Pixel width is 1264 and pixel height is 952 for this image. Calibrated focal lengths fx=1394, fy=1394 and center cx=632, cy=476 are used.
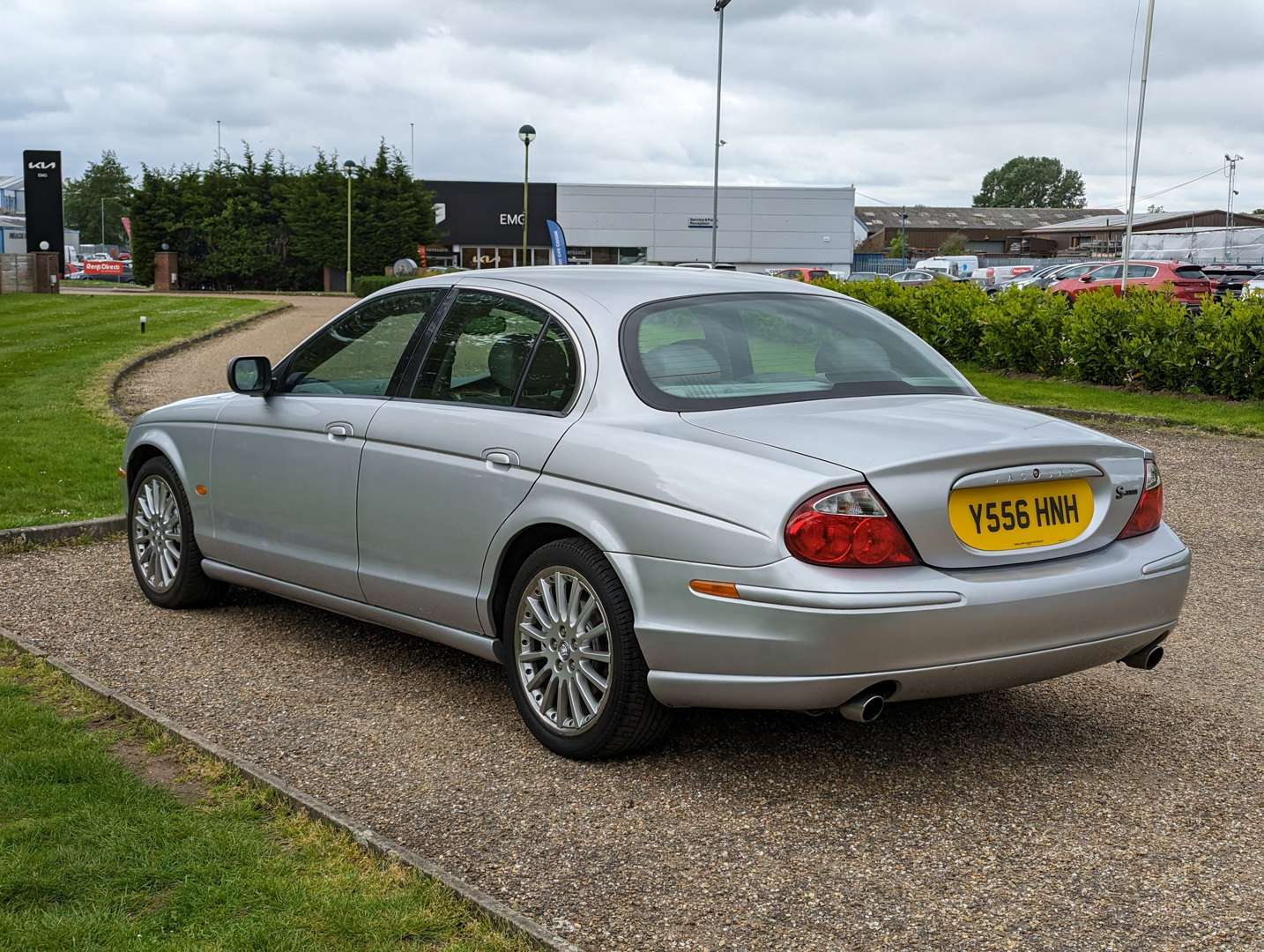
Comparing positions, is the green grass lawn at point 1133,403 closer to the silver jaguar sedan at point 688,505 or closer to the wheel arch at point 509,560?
the silver jaguar sedan at point 688,505

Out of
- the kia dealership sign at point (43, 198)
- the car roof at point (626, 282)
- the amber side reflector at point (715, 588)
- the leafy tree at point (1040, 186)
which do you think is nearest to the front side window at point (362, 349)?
the car roof at point (626, 282)

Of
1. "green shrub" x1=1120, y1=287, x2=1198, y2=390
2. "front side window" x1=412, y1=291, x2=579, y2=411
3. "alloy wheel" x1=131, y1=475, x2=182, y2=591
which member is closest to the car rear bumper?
"front side window" x1=412, y1=291, x2=579, y2=411

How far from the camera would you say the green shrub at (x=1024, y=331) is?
1755cm

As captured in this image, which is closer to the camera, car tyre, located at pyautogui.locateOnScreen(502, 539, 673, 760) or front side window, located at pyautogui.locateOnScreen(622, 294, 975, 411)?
car tyre, located at pyautogui.locateOnScreen(502, 539, 673, 760)

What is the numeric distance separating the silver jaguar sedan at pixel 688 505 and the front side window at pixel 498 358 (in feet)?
0.04

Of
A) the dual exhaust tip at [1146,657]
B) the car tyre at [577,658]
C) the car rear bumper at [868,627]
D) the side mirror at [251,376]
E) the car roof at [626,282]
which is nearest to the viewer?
the car rear bumper at [868,627]

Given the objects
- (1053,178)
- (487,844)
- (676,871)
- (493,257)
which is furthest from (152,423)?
(1053,178)

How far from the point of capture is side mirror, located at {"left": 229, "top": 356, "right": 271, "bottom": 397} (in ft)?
19.4

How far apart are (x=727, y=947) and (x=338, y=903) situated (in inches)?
37.3

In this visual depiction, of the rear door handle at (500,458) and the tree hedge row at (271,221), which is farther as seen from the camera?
the tree hedge row at (271,221)

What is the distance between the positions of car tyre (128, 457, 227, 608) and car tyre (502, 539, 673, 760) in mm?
2352

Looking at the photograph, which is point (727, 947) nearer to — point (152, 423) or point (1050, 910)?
point (1050, 910)

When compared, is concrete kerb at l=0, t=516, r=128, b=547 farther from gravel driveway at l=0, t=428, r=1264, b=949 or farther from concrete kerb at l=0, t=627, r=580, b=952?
concrete kerb at l=0, t=627, r=580, b=952

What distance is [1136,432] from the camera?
13.5m
